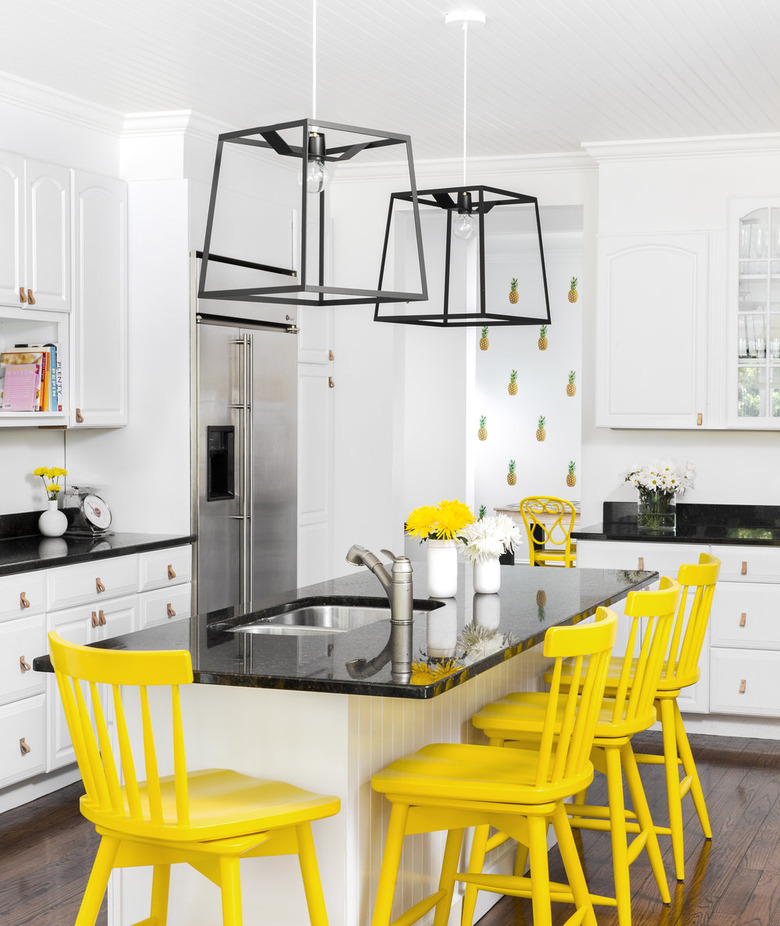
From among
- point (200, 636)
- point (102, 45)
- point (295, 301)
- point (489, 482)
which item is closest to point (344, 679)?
point (200, 636)

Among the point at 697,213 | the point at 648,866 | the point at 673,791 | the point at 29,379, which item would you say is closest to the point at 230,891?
the point at 673,791

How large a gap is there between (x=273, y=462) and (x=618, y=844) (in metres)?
→ 3.06

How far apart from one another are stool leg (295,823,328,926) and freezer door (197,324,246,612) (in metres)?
2.78

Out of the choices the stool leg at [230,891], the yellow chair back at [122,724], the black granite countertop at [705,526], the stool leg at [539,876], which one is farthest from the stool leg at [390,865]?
the black granite countertop at [705,526]

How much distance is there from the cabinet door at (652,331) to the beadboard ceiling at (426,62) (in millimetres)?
555

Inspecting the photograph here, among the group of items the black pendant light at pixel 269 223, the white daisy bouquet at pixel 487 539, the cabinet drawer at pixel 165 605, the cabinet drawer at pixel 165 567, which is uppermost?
the black pendant light at pixel 269 223

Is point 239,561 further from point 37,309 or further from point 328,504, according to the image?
point 37,309

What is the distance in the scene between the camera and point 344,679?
2.25m

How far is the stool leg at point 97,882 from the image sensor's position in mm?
2166

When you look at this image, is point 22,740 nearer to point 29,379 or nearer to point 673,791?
point 29,379

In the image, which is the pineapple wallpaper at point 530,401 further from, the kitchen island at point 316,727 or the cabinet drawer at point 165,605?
the kitchen island at point 316,727

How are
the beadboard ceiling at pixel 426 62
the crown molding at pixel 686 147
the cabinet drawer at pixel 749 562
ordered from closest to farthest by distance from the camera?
the beadboard ceiling at pixel 426 62, the cabinet drawer at pixel 749 562, the crown molding at pixel 686 147

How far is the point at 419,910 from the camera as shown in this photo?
8.80 feet

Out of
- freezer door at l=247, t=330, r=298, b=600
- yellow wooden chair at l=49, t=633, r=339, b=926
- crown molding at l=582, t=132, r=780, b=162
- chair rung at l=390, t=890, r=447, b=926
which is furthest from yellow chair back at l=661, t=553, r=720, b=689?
crown molding at l=582, t=132, r=780, b=162
